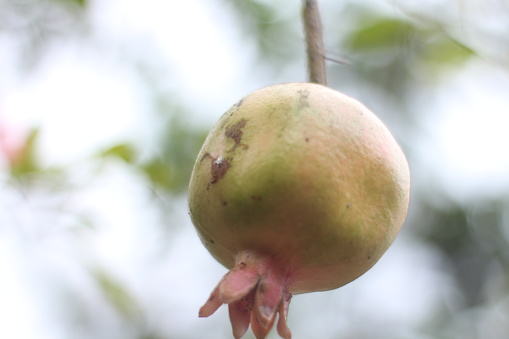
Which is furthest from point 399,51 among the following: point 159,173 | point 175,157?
point 159,173

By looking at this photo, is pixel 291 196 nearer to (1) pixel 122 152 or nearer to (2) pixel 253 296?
(2) pixel 253 296

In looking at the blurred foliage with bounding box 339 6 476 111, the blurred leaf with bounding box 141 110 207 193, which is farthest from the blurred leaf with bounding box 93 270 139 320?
the blurred foliage with bounding box 339 6 476 111

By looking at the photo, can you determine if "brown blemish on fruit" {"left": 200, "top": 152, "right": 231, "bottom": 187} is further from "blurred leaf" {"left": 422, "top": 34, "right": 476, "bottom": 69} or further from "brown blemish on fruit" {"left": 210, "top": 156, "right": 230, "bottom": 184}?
"blurred leaf" {"left": 422, "top": 34, "right": 476, "bottom": 69}

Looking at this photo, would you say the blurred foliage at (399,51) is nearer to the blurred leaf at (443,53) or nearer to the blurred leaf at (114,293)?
the blurred leaf at (443,53)

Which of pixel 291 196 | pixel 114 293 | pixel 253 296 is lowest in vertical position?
pixel 114 293

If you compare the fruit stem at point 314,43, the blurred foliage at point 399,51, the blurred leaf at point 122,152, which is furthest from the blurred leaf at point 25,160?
the fruit stem at point 314,43

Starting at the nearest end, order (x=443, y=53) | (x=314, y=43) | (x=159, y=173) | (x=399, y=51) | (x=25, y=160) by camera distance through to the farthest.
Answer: (x=314, y=43) → (x=25, y=160) → (x=159, y=173) → (x=443, y=53) → (x=399, y=51)

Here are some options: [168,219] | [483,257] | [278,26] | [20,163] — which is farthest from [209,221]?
[483,257]
